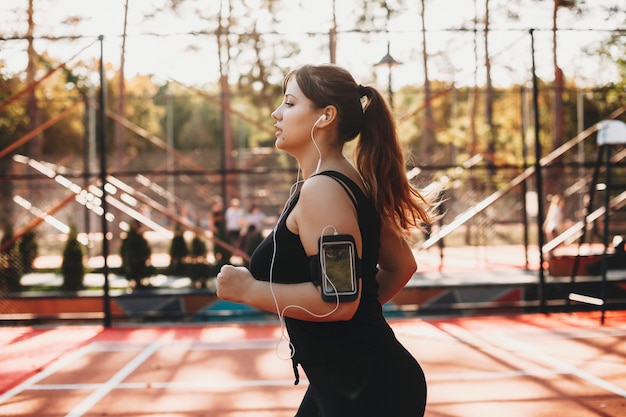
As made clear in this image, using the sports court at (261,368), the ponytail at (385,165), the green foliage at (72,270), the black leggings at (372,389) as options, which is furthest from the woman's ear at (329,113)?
the green foliage at (72,270)

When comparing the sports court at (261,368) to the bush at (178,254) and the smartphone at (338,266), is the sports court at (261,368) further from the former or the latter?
the bush at (178,254)

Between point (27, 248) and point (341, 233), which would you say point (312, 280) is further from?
point (27, 248)

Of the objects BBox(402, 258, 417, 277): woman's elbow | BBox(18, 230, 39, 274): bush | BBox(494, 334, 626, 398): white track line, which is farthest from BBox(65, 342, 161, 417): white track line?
BBox(18, 230, 39, 274): bush

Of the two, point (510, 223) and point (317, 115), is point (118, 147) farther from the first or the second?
point (317, 115)

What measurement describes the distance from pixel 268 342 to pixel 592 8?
14.6 m

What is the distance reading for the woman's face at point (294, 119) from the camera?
195 centimetres

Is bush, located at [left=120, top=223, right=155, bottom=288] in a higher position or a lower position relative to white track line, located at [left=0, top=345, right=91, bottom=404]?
higher

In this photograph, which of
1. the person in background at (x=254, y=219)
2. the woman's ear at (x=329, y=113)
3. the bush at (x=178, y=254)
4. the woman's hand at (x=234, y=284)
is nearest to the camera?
the woman's hand at (x=234, y=284)

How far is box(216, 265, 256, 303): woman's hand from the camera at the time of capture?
1.83 meters

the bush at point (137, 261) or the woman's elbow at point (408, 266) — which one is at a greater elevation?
the woman's elbow at point (408, 266)

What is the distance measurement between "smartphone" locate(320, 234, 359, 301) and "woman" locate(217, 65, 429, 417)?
0.03 meters

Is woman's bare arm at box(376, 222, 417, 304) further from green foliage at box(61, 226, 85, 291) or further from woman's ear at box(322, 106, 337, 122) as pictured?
green foliage at box(61, 226, 85, 291)

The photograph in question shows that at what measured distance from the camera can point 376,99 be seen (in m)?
2.07

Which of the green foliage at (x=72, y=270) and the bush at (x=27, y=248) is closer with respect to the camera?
the green foliage at (x=72, y=270)
